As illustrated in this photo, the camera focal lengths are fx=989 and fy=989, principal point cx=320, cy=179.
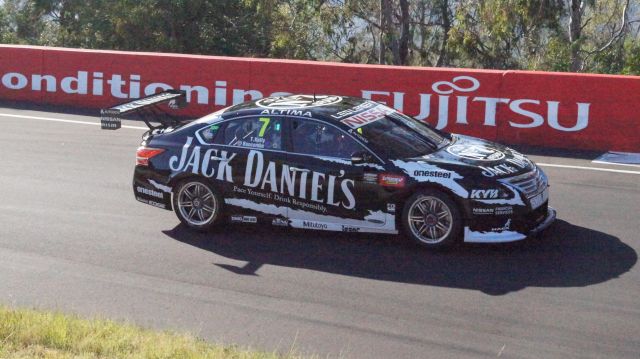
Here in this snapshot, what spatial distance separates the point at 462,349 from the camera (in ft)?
22.9

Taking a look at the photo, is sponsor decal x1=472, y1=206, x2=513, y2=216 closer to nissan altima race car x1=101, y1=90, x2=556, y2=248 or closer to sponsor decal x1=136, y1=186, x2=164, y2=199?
nissan altima race car x1=101, y1=90, x2=556, y2=248

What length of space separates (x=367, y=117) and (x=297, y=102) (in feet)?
2.63

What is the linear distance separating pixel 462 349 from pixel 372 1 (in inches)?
1158

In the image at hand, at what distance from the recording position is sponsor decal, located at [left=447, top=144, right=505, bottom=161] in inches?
374

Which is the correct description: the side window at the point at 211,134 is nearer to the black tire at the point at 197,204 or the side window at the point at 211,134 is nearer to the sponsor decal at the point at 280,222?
the black tire at the point at 197,204

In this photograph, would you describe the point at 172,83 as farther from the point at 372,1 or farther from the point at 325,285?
the point at 372,1

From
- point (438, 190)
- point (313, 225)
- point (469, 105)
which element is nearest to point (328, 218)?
point (313, 225)

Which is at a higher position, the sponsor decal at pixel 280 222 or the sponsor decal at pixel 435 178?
the sponsor decal at pixel 435 178

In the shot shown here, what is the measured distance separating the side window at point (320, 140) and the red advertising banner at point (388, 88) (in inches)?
236

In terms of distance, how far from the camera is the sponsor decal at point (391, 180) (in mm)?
9250

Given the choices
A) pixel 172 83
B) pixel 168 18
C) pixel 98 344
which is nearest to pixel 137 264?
pixel 98 344

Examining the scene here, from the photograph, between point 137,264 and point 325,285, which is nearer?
point 325,285

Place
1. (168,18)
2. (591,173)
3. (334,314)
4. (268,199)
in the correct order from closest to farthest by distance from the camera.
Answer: (334,314) → (268,199) → (591,173) → (168,18)

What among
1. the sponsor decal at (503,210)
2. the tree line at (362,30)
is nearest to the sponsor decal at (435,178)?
the sponsor decal at (503,210)
